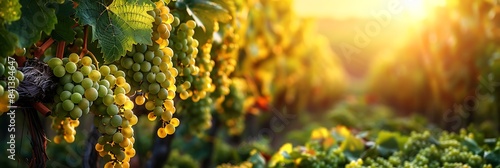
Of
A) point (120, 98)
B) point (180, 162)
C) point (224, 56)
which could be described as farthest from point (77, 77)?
point (180, 162)

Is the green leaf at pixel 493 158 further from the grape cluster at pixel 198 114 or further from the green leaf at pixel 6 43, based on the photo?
the green leaf at pixel 6 43

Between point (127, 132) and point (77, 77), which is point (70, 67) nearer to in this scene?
point (77, 77)

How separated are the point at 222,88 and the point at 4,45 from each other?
1320 mm

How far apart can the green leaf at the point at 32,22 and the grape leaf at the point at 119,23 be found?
0.41 feet

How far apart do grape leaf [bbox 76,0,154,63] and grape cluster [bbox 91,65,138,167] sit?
0.19 ft

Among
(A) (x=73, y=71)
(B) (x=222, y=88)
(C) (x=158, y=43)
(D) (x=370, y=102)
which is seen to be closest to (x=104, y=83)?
(A) (x=73, y=71)

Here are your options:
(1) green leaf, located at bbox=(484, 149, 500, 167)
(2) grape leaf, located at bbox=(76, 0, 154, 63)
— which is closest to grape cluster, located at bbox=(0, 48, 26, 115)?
(2) grape leaf, located at bbox=(76, 0, 154, 63)

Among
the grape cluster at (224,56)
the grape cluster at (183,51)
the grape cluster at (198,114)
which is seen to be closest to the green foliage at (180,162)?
the grape cluster at (198,114)

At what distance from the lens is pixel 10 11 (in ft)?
4.62

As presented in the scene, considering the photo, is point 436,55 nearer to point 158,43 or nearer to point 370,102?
point 370,102

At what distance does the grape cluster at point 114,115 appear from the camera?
1.55m

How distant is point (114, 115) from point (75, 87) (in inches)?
5.1

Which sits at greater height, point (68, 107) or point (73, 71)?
point (73, 71)

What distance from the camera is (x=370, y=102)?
9.20 m
